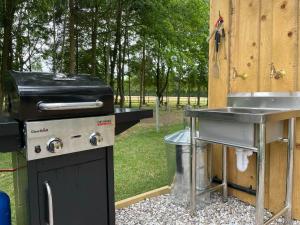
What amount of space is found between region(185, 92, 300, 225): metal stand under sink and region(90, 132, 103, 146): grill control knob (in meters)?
0.86

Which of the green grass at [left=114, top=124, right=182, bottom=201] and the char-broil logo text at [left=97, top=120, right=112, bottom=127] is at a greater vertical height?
the char-broil logo text at [left=97, top=120, right=112, bottom=127]

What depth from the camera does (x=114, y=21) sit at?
9.62 meters

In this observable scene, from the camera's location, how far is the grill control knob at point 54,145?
4.33ft

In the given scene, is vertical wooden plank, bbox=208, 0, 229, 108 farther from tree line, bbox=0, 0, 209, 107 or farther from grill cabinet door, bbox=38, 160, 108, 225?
tree line, bbox=0, 0, 209, 107

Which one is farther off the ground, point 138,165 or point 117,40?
point 117,40

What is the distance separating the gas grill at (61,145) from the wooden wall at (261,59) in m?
1.34

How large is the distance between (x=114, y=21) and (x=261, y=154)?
28.7ft

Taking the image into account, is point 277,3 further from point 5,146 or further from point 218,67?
point 5,146

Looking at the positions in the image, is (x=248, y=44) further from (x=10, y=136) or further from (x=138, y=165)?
(x=138, y=165)

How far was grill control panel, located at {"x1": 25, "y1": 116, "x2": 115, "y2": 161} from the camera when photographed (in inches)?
50.2

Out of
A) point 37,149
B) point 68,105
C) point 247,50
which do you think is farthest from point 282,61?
point 37,149

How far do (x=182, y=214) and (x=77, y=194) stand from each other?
3.93 feet

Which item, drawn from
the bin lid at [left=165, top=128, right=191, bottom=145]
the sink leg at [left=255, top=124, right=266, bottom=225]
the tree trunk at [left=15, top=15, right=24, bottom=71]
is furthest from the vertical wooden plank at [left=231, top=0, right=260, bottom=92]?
the tree trunk at [left=15, top=15, right=24, bottom=71]

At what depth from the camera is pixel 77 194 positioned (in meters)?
1.50
